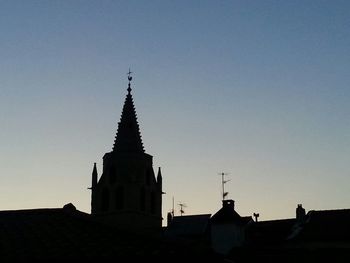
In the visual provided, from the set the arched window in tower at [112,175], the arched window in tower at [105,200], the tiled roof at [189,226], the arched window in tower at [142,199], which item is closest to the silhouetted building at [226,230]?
the tiled roof at [189,226]

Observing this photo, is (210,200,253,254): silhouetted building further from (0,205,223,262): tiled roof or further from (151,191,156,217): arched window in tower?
(0,205,223,262): tiled roof

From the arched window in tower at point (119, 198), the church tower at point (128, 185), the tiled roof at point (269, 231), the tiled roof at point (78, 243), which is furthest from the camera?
the arched window in tower at point (119, 198)

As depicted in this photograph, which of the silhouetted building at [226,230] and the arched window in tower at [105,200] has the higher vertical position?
the arched window in tower at [105,200]

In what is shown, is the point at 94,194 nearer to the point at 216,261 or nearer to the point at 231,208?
the point at 231,208

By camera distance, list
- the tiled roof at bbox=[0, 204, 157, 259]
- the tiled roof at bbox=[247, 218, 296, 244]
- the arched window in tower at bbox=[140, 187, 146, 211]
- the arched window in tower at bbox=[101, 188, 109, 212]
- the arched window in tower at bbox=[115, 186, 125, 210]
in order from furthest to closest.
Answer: the arched window in tower at bbox=[101, 188, 109, 212], the arched window in tower at bbox=[140, 187, 146, 211], the arched window in tower at bbox=[115, 186, 125, 210], the tiled roof at bbox=[247, 218, 296, 244], the tiled roof at bbox=[0, 204, 157, 259]

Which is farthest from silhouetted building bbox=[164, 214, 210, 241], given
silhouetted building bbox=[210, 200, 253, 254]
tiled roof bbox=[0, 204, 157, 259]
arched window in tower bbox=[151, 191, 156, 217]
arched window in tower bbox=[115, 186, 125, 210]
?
tiled roof bbox=[0, 204, 157, 259]

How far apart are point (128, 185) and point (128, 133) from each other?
27.4ft

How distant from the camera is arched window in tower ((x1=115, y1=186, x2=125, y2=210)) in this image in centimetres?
7769

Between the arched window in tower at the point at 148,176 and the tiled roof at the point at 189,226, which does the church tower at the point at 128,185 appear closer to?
the arched window in tower at the point at 148,176

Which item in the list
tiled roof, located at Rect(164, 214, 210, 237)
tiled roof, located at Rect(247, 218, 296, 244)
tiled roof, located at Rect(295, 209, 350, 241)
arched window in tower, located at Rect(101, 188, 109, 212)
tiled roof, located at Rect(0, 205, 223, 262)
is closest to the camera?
tiled roof, located at Rect(0, 205, 223, 262)

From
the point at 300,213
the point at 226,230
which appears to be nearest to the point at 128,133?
the point at 226,230

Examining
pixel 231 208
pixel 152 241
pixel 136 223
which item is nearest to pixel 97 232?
pixel 152 241

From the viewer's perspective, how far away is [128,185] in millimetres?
77625

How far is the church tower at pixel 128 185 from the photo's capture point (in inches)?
3041
